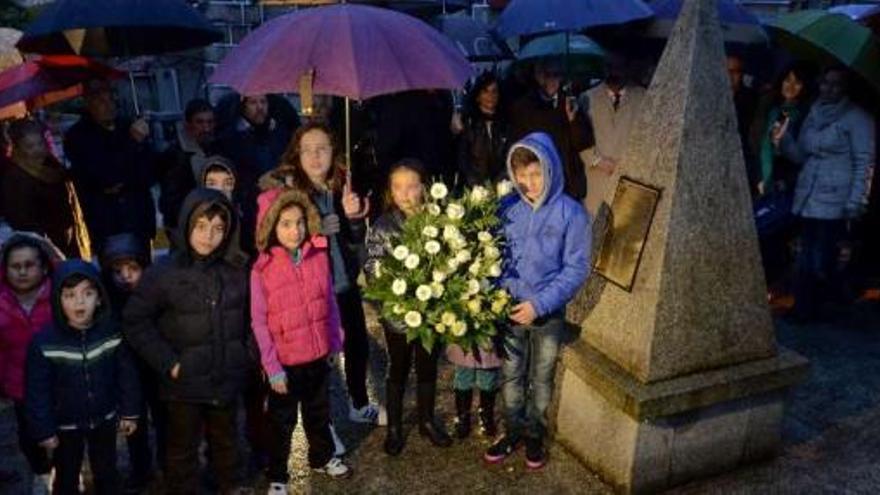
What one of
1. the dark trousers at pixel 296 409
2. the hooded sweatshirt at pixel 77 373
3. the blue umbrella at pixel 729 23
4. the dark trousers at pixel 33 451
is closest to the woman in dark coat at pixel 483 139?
the blue umbrella at pixel 729 23

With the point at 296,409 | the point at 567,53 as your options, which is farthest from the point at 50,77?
the point at 567,53

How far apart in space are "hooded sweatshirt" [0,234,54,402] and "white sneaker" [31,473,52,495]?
545mm

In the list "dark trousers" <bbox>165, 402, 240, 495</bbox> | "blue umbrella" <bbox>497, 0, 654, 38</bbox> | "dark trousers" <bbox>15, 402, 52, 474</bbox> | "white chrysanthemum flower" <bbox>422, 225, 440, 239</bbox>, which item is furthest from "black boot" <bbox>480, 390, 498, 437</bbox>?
"blue umbrella" <bbox>497, 0, 654, 38</bbox>

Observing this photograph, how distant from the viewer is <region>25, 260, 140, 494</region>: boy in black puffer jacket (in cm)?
330

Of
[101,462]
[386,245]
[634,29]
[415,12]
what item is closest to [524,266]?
[386,245]

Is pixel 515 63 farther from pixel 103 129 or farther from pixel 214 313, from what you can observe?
pixel 214 313

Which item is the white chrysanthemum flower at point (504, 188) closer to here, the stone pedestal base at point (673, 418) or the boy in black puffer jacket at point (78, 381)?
the stone pedestal base at point (673, 418)

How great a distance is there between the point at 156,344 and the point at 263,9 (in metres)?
12.3

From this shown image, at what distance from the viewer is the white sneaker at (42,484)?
393cm

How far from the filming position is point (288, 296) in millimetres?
3709

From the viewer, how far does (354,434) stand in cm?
465

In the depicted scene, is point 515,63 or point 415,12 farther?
point 515,63

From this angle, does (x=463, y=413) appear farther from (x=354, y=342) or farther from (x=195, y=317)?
(x=195, y=317)

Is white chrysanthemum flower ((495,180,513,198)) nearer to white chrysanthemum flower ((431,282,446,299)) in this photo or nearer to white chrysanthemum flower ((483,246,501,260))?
white chrysanthemum flower ((483,246,501,260))
